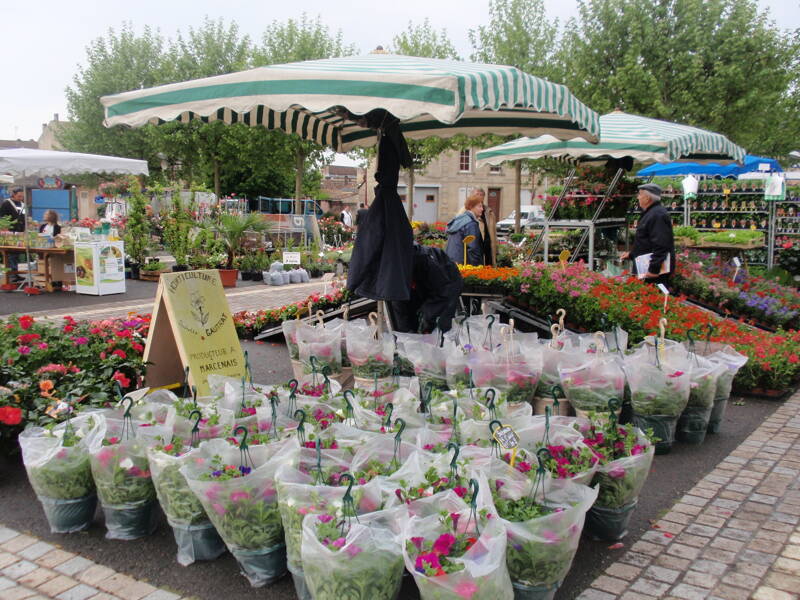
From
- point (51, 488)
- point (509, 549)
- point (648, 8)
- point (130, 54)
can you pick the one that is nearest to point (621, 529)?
point (509, 549)

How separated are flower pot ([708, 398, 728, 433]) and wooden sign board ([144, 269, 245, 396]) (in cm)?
357

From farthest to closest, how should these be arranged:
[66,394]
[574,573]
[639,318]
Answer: [639,318], [66,394], [574,573]

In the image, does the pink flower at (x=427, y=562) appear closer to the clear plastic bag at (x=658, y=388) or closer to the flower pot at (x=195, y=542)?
the flower pot at (x=195, y=542)

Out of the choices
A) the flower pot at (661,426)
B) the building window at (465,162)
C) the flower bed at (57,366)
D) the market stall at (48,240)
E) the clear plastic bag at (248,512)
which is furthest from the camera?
the building window at (465,162)

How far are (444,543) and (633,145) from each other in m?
7.05

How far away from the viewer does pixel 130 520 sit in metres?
A: 3.17

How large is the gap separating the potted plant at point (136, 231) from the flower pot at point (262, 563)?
40.6 feet

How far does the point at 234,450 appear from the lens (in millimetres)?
2986

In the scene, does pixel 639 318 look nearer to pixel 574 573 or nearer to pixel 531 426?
pixel 531 426

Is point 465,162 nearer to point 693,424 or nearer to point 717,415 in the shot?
point 717,415

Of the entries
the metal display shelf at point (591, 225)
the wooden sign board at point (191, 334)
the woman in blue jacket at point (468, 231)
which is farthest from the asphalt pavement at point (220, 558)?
the metal display shelf at point (591, 225)

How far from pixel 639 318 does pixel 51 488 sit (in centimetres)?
504

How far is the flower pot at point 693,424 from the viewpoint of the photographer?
14.8ft

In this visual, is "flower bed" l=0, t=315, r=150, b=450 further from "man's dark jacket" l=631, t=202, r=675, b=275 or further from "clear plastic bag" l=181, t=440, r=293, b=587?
"man's dark jacket" l=631, t=202, r=675, b=275
